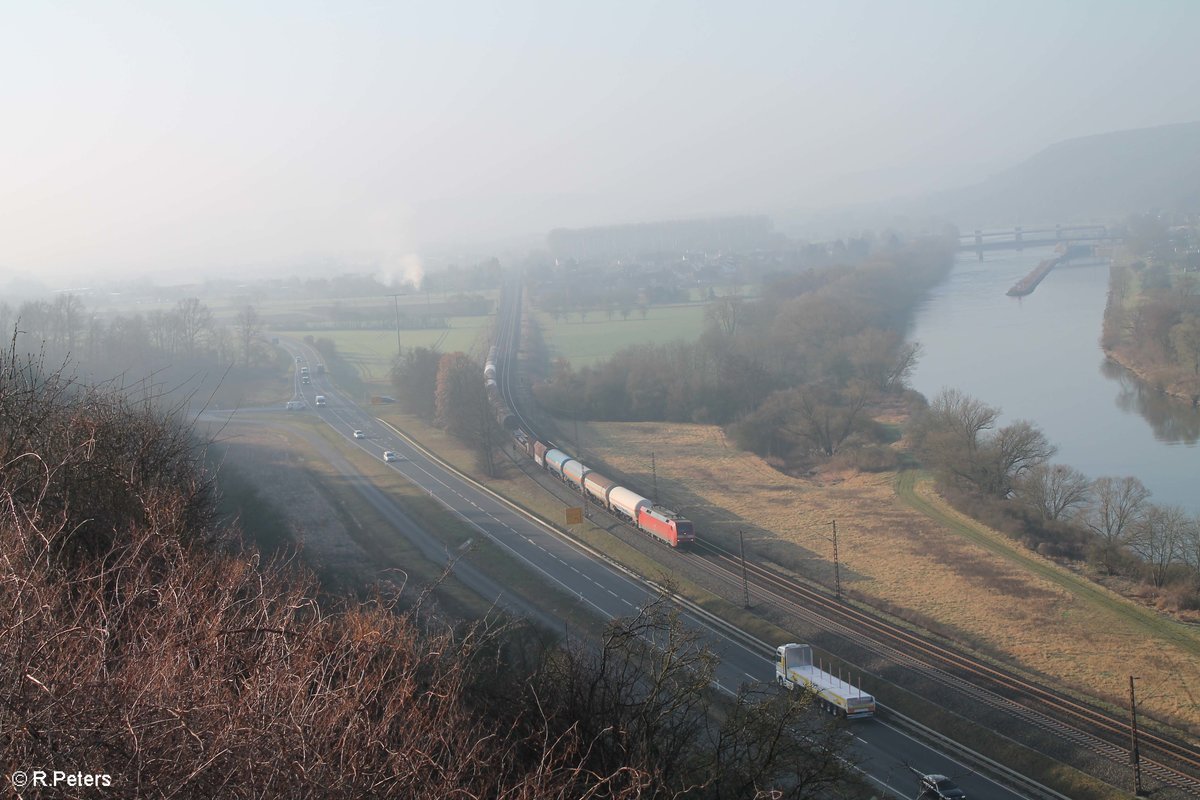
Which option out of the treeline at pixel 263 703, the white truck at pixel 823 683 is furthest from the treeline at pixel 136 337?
the treeline at pixel 263 703

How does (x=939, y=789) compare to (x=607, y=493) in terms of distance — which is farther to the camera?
(x=607, y=493)

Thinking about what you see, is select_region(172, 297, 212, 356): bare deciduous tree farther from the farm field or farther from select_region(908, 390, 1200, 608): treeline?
select_region(908, 390, 1200, 608): treeline

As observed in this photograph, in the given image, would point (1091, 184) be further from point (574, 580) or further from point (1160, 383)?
point (574, 580)

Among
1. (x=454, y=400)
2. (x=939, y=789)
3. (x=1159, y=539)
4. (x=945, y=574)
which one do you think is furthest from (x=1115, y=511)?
(x=454, y=400)

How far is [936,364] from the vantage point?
30.0 meters

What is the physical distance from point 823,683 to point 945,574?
467 cm

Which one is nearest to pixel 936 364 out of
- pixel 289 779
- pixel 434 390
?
pixel 434 390

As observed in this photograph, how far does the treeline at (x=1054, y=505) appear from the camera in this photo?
1238 centimetres

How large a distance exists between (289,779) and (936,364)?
30122mm

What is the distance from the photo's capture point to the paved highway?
7.62 meters

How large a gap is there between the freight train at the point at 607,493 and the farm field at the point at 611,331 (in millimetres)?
9322

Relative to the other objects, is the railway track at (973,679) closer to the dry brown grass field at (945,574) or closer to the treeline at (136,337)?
the dry brown grass field at (945,574)

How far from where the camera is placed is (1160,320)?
2691cm

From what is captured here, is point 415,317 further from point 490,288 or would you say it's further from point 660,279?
point 660,279
